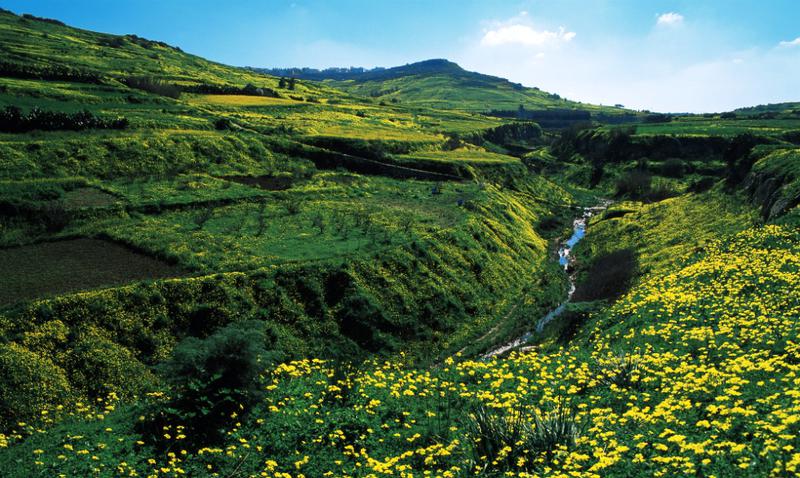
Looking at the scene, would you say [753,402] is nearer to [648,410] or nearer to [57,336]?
[648,410]

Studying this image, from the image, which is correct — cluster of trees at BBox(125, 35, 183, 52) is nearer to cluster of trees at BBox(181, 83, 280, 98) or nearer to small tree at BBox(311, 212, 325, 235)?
cluster of trees at BBox(181, 83, 280, 98)

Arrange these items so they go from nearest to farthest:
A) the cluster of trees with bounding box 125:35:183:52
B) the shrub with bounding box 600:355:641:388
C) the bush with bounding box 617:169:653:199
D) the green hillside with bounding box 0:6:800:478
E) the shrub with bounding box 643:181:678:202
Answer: the green hillside with bounding box 0:6:800:478, the shrub with bounding box 600:355:641:388, the shrub with bounding box 643:181:678:202, the bush with bounding box 617:169:653:199, the cluster of trees with bounding box 125:35:183:52

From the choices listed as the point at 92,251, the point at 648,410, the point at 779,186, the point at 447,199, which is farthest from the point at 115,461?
the point at 779,186

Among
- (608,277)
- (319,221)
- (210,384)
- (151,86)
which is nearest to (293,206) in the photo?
(319,221)

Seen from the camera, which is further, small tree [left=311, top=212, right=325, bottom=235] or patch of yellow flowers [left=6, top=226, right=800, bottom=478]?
small tree [left=311, top=212, right=325, bottom=235]

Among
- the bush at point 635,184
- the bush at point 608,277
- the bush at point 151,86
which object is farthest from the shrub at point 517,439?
the bush at point 151,86

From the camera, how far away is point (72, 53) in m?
108

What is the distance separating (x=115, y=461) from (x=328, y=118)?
97.4 meters

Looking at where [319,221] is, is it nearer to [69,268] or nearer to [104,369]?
[69,268]

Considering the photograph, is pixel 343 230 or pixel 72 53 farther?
pixel 72 53

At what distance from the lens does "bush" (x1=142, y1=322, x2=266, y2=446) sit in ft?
51.5

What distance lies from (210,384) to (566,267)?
4916 cm

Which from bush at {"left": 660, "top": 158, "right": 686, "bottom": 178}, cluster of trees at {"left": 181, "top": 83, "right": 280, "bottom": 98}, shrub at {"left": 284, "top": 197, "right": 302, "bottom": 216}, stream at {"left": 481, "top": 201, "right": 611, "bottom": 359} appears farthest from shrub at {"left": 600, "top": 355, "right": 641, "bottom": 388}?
cluster of trees at {"left": 181, "top": 83, "right": 280, "bottom": 98}

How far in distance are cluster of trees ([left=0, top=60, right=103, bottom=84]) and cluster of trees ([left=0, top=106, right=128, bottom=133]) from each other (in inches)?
860
